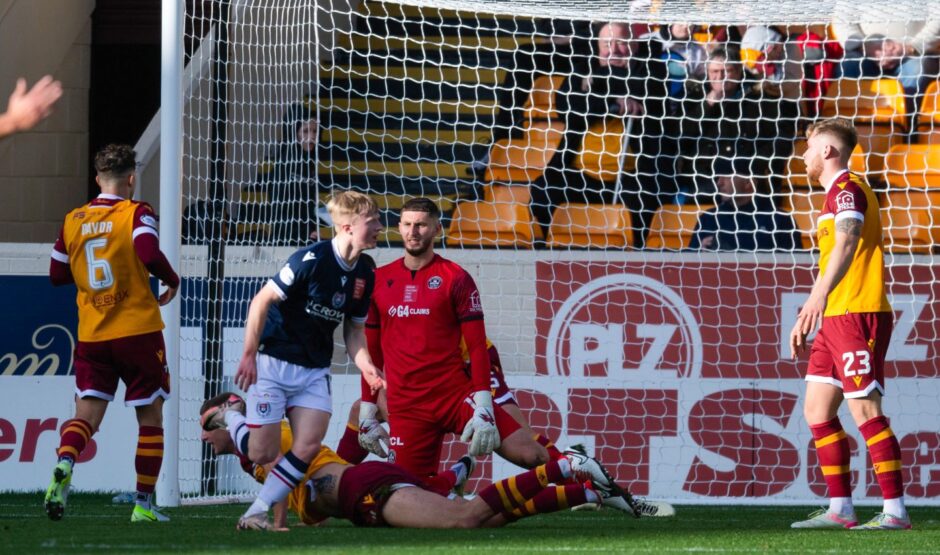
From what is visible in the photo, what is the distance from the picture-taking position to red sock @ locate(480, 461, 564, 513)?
521 cm

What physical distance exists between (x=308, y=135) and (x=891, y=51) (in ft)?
14.3

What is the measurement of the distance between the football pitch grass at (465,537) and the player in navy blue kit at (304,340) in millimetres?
365

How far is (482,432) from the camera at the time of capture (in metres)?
5.73

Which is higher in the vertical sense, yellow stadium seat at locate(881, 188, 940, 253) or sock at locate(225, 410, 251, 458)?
yellow stadium seat at locate(881, 188, 940, 253)

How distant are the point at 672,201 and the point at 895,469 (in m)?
4.50

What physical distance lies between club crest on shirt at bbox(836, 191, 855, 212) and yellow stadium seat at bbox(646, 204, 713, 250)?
3749mm

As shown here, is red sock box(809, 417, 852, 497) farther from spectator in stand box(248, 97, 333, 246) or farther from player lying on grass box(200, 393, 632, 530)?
spectator in stand box(248, 97, 333, 246)

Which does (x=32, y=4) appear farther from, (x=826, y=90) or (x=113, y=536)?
(x=113, y=536)

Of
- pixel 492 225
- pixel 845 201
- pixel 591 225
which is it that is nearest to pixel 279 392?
pixel 845 201

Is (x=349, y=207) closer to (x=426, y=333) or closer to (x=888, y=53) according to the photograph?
(x=426, y=333)

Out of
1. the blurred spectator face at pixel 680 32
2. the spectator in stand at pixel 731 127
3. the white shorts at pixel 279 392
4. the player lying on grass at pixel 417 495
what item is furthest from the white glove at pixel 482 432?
the blurred spectator face at pixel 680 32

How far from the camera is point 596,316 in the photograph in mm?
8680

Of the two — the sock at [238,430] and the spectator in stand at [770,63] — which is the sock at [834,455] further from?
the spectator in stand at [770,63]

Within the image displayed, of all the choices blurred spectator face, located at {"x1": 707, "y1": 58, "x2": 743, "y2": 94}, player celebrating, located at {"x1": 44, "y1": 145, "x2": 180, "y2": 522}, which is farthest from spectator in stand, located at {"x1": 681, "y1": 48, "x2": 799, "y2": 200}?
player celebrating, located at {"x1": 44, "y1": 145, "x2": 180, "y2": 522}
